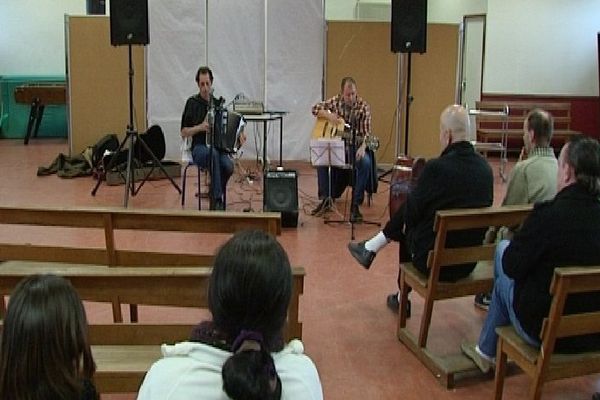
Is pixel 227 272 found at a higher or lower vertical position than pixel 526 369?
higher

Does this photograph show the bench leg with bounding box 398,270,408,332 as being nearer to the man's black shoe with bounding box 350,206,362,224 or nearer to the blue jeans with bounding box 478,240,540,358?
the blue jeans with bounding box 478,240,540,358

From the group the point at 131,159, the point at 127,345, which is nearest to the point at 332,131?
the point at 131,159

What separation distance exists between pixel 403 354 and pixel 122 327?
1.67 meters

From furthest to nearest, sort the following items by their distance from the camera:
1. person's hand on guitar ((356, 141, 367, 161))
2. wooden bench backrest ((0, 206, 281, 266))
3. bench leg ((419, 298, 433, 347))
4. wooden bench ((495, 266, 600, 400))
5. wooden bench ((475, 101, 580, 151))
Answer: wooden bench ((475, 101, 580, 151))
person's hand on guitar ((356, 141, 367, 161))
bench leg ((419, 298, 433, 347))
wooden bench backrest ((0, 206, 281, 266))
wooden bench ((495, 266, 600, 400))

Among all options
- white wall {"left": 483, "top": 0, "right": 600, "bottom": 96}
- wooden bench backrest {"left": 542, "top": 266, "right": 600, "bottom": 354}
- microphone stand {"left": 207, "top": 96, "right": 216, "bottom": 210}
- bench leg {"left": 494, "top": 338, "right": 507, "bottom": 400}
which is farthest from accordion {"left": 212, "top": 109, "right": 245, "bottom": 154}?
white wall {"left": 483, "top": 0, "right": 600, "bottom": 96}

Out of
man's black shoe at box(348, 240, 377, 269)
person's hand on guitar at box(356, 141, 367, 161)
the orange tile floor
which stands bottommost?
the orange tile floor

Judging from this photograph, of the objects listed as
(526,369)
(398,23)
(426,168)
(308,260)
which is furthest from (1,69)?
(526,369)

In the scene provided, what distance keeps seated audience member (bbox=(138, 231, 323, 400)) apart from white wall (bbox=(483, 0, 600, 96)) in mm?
9935

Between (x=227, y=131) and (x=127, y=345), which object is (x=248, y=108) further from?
(x=127, y=345)

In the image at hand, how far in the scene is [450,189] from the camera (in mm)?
3572

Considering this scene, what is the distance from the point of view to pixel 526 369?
2795 mm

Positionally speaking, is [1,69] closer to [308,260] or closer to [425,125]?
[425,125]

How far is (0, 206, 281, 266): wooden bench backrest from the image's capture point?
3195mm

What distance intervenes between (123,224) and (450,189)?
5.03 ft
